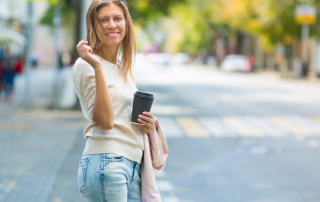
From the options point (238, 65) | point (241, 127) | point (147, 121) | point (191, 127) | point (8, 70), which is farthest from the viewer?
point (238, 65)

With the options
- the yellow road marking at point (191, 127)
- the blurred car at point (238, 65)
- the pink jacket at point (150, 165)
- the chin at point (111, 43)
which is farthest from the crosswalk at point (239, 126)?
the blurred car at point (238, 65)

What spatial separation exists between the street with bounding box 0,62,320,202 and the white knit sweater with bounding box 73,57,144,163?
3256mm

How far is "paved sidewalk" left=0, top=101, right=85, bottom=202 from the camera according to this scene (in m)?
5.95

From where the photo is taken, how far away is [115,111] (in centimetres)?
251

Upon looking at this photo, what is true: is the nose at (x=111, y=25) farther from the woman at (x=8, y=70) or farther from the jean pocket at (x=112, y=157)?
the woman at (x=8, y=70)

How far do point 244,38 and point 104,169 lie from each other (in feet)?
200

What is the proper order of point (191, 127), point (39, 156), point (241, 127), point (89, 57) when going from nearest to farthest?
1. point (89, 57)
2. point (39, 156)
3. point (241, 127)
4. point (191, 127)

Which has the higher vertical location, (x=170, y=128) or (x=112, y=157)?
(x=112, y=157)

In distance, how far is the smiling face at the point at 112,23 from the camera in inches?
100

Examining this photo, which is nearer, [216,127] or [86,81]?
[86,81]

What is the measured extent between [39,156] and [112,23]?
19.6 feet

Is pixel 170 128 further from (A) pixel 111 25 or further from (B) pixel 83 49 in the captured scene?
(B) pixel 83 49

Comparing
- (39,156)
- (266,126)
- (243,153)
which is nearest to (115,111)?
(39,156)

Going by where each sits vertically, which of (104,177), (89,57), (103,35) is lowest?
(104,177)
